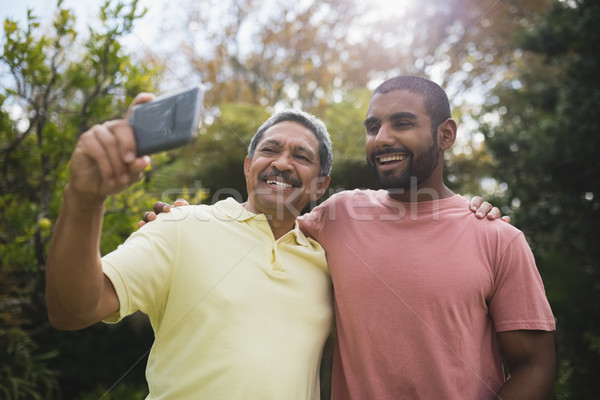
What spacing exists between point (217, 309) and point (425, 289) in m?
0.98

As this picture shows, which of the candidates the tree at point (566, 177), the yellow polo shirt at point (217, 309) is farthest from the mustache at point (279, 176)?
the tree at point (566, 177)

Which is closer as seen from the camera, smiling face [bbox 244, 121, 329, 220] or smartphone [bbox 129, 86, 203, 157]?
smartphone [bbox 129, 86, 203, 157]

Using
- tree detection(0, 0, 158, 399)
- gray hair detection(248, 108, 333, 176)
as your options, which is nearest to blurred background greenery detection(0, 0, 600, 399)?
tree detection(0, 0, 158, 399)

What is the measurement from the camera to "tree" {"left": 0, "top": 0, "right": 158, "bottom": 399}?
357 centimetres

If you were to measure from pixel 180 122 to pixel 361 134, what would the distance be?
15.0 feet

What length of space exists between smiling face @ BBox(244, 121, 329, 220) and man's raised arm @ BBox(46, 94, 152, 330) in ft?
3.13

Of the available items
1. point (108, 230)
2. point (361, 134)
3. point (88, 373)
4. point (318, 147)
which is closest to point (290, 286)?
point (318, 147)

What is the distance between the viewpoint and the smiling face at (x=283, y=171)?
2.35 m

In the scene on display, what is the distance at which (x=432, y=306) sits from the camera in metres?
2.12

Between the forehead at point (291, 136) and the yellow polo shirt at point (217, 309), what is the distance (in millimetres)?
584

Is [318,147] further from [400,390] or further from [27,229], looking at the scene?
[27,229]

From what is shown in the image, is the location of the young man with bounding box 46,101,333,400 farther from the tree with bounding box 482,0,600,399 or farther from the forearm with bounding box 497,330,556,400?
the tree with bounding box 482,0,600,399

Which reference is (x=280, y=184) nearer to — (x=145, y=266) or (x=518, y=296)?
(x=145, y=266)

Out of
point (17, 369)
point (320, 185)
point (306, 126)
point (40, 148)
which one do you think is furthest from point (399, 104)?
point (17, 369)
